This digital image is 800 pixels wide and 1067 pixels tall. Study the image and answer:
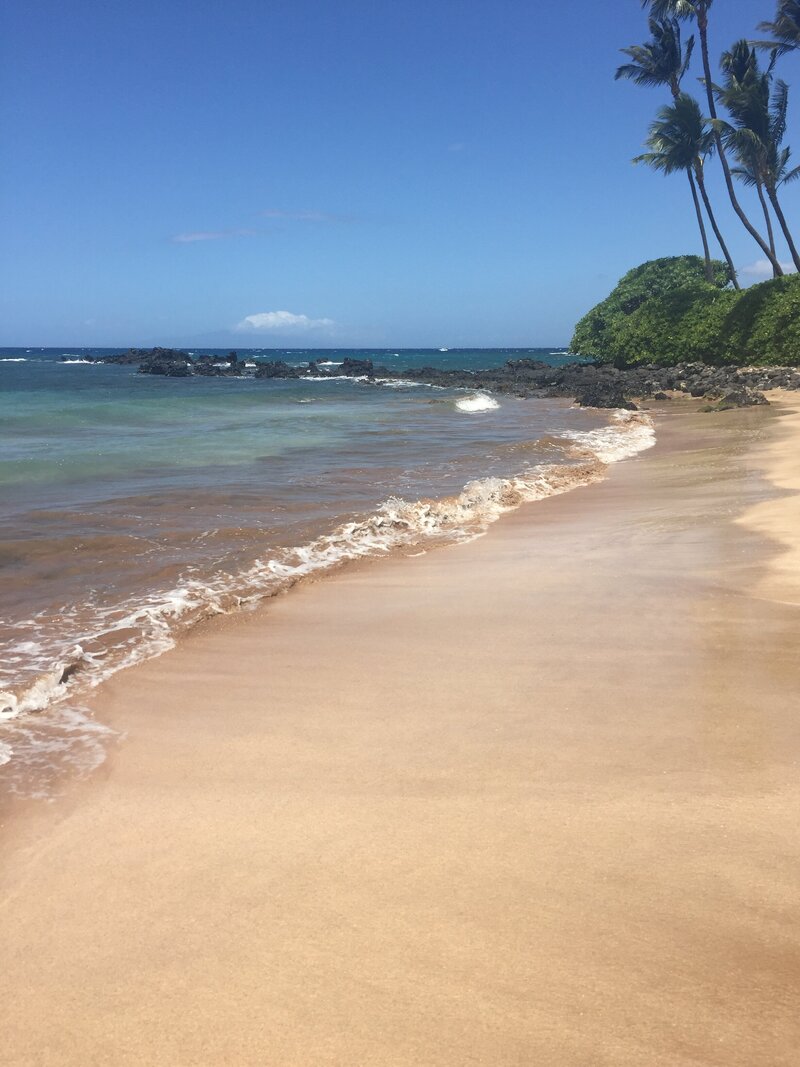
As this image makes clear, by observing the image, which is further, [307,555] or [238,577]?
[307,555]

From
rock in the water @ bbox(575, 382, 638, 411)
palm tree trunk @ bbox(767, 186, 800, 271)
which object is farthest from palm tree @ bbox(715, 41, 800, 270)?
rock in the water @ bbox(575, 382, 638, 411)

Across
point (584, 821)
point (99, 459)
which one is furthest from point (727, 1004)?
point (99, 459)

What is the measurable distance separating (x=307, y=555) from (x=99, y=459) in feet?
25.8

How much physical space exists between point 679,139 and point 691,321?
27.8ft

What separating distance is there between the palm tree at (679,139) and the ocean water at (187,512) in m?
20.1

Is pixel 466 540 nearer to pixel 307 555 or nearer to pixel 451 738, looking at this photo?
pixel 307 555

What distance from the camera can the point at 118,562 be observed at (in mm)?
6484

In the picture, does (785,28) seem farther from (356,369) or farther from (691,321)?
(356,369)

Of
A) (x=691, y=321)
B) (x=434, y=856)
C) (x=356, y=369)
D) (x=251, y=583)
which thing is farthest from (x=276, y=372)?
(x=434, y=856)

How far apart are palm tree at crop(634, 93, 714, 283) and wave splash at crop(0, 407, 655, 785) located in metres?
28.8

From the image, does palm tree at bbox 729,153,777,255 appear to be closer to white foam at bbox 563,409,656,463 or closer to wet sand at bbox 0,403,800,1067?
white foam at bbox 563,409,656,463

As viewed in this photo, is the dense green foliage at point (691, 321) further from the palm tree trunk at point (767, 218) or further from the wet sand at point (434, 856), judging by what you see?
the wet sand at point (434, 856)

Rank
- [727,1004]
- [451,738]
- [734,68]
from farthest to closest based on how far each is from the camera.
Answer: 1. [734,68]
2. [451,738]
3. [727,1004]

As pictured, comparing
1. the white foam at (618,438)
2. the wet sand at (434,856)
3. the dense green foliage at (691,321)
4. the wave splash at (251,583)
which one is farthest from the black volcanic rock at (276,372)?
the wet sand at (434,856)
